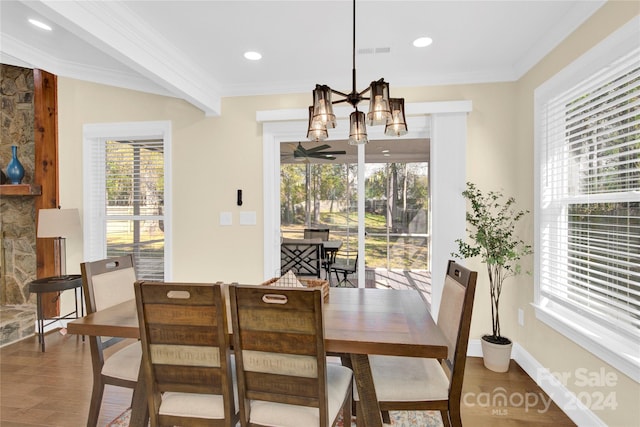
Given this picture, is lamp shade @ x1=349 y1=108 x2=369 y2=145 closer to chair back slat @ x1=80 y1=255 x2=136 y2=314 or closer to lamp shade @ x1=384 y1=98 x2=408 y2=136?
lamp shade @ x1=384 y1=98 x2=408 y2=136

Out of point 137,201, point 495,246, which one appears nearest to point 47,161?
point 137,201

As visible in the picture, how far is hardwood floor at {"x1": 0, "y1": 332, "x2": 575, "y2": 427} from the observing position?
2230mm

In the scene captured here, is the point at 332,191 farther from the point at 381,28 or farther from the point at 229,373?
the point at 229,373

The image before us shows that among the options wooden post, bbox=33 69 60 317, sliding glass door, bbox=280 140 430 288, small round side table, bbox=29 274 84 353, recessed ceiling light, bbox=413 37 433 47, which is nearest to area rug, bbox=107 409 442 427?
sliding glass door, bbox=280 140 430 288


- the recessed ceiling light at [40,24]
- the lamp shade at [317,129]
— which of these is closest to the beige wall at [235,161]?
the recessed ceiling light at [40,24]

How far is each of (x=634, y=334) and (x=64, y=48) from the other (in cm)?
469

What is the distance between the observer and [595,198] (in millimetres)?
2146

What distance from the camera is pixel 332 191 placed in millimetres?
3625

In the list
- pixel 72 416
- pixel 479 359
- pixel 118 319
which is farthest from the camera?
pixel 479 359

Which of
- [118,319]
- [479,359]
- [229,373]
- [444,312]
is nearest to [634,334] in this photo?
[444,312]

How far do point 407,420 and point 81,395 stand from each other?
228 centimetres

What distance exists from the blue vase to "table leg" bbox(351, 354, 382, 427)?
13.8ft

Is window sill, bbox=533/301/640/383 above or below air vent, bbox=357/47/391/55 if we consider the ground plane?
below

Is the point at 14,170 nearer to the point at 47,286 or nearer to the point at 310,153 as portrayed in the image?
the point at 47,286
